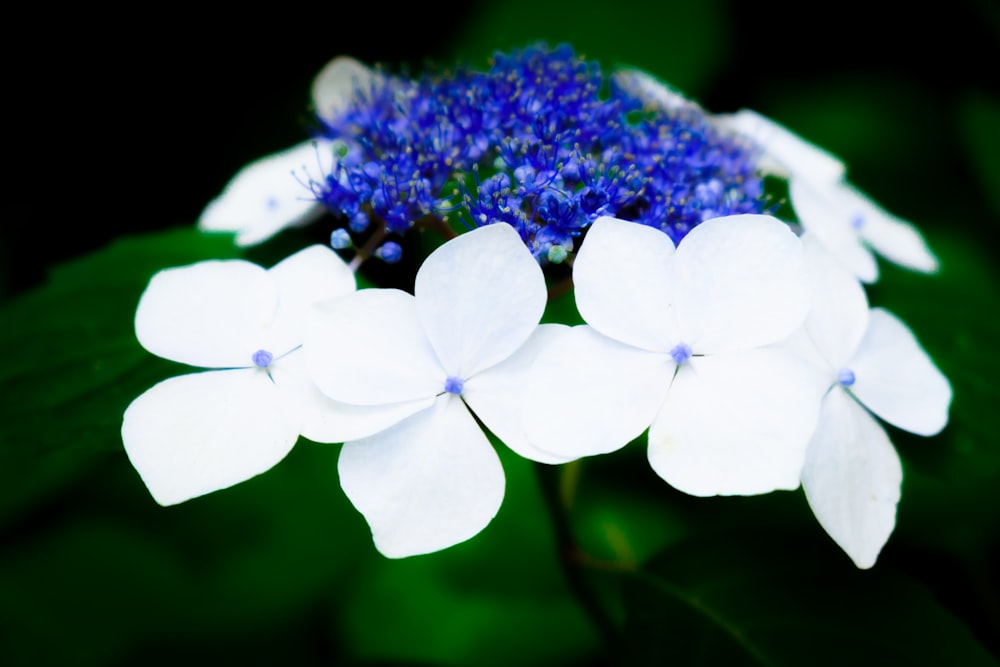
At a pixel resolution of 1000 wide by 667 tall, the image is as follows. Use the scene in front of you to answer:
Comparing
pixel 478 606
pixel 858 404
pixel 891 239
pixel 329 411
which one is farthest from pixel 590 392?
pixel 478 606

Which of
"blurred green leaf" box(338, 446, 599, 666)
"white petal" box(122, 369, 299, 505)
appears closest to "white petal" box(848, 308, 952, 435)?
"white petal" box(122, 369, 299, 505)

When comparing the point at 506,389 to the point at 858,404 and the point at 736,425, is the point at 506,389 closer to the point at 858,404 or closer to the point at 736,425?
the point at 736,425

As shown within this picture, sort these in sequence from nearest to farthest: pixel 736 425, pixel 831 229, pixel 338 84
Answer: pixel 736 425, pixel 831 229, pixel 338 84

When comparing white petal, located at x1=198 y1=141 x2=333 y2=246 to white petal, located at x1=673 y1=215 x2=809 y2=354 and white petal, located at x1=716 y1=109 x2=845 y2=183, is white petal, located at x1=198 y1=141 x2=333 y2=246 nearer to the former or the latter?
white petal, located at x1=673 y1=215 x2=809 y2=354

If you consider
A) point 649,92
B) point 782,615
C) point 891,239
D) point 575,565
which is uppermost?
point 649,92

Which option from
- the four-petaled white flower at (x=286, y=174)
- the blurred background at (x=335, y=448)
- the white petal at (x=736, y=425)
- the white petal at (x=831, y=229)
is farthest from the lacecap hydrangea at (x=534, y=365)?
the four-petaled white flower at (x=286, y=174)

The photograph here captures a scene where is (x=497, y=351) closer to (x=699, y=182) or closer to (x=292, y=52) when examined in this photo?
(x=699, y=182)

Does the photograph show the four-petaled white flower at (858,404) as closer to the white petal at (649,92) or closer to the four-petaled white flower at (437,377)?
the four-petaled white flower at (437,377)
